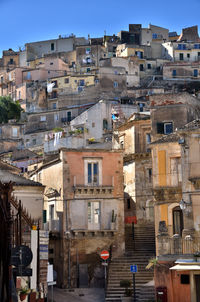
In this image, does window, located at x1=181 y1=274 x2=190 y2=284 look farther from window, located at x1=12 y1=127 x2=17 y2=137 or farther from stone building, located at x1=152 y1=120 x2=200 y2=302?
window, located at x1=12 y1=127 x2=17 y2=137

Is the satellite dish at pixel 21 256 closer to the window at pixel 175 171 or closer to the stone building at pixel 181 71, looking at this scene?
the window at pixel 175 171

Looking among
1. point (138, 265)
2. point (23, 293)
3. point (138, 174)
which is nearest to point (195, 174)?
point (138, 265)

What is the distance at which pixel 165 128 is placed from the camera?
1892 inches

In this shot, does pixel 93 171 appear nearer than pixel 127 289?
No

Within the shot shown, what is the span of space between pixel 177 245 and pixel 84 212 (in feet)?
45.4

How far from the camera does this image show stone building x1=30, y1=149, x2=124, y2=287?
157ft

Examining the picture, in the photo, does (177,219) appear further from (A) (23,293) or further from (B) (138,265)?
(A) (23,293)

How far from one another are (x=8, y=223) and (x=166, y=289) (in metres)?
19.5

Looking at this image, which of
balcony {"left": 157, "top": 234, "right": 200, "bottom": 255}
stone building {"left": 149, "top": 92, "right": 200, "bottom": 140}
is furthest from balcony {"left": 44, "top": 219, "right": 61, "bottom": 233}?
balcony {"left": 157, "top": 234, "right": 200, "bottom": 255}

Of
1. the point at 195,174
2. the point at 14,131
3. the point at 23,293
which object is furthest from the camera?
the point at 14,131

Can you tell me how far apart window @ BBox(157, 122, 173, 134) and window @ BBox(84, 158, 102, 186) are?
5640 mm

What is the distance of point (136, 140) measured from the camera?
5669 centimetres

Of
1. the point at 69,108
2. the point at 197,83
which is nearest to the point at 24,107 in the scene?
the point at 69,108

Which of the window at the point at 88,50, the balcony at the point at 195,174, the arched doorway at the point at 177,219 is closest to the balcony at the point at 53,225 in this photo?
the arched doorway at the point at 177,219
